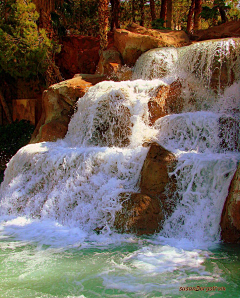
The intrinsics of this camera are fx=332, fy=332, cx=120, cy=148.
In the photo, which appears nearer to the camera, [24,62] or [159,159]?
[159,159]

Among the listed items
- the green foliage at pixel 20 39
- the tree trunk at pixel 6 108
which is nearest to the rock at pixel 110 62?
the green foliage at pixel 20 39

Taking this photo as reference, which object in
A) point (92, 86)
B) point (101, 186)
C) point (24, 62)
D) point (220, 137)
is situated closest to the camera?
point (101, 186)

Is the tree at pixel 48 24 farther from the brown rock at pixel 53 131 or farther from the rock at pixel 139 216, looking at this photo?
the rock at pixel 139 216

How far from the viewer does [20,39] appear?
1146 centimetres

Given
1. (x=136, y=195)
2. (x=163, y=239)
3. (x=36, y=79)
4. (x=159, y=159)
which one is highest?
(x=36, y=79)

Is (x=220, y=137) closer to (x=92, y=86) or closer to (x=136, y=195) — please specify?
(x=136, y=195)

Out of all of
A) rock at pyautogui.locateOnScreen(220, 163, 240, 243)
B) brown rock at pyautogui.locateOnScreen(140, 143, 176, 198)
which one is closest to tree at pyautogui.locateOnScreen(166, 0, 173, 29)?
brown rock at pyautogui.locateOnScreen(140, 143, 176, 198)

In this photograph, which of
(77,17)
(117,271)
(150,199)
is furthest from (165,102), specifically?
(77,17)

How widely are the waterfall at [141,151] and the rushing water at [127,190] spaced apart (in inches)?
0.8

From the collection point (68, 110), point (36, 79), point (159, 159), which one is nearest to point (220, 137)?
point (159, 159)

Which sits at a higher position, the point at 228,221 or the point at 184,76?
the point at 184,76

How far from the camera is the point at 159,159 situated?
→ 227 inches

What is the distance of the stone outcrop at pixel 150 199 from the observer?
5.33 meters

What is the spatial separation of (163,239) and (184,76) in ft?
17.7
